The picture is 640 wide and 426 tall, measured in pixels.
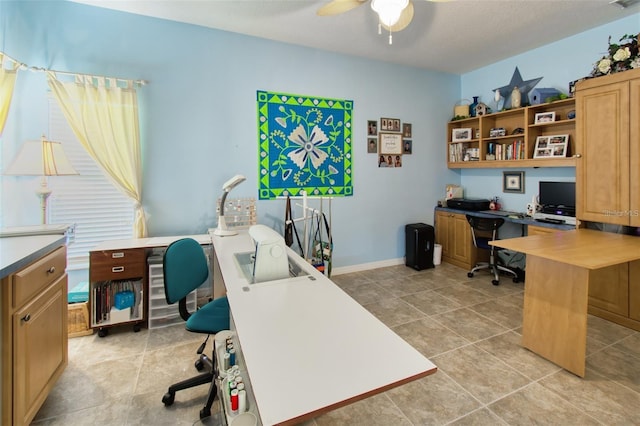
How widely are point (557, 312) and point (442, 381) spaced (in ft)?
3.21

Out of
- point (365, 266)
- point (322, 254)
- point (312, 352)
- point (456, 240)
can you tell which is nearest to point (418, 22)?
point (322, 254)

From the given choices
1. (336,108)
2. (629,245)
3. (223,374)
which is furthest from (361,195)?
(223,374)

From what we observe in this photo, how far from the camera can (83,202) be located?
2.91 m

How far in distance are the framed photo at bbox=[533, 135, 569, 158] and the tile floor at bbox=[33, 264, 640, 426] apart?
178 centimetres

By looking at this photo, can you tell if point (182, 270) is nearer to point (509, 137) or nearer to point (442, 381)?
point (442, 381)

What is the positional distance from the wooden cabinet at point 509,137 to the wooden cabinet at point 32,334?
4570mm

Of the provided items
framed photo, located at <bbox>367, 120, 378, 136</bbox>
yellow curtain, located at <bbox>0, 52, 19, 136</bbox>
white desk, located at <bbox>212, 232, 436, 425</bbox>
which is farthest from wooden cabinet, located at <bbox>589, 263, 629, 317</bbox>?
yellow curtain, located at <bbox>0, 52, 19, 136</bbox>

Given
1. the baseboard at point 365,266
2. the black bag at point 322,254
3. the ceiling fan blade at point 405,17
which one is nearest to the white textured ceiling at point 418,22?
the ceiling fan blade at point 405,17

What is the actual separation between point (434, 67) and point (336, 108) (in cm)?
174

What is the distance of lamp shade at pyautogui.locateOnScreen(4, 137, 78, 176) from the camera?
2182 millimetres

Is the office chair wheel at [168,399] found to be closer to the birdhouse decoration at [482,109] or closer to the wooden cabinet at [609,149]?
the wooden cabinet at [609,149]

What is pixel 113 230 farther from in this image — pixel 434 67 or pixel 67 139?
pixel 434 67

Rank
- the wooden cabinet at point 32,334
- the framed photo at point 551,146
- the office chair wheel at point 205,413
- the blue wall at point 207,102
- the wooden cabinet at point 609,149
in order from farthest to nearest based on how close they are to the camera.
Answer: the framed photo at point 551,146
the blue wall at point 207,102
the wooden cabinet at point 609,149
the office chair wheel at point 205,413
the wooden cabinet at point 32,334

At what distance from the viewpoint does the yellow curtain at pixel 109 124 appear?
2723 millimetres
